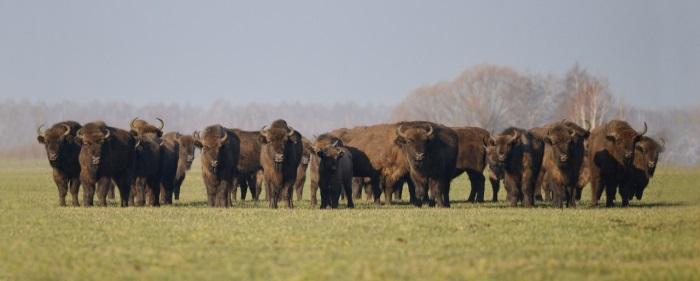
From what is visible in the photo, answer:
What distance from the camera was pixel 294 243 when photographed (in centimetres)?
1772

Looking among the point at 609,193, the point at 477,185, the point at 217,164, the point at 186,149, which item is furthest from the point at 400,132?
the point at 186,149

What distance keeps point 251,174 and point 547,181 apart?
9.16 metres

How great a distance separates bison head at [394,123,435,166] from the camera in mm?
29547

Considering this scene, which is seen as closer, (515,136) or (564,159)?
(564,159)

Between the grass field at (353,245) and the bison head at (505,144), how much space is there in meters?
3.53

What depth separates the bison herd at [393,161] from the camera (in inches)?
1142

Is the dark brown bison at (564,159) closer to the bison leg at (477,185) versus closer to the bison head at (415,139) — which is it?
the bison head at (415,139)

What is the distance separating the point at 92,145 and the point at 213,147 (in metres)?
3.17

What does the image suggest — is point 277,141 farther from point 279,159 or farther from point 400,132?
point 400,132

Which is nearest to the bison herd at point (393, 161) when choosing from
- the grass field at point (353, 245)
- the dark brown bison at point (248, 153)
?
the dark brown bison at point (248, 153)

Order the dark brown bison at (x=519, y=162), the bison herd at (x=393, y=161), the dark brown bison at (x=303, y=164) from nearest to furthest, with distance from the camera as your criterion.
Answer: the bison herd at (x=393, y=161) < the dark brown bison at (x=519, y=162) < the dark brown bison at (x=303, y=164)

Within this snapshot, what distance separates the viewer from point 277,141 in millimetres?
29219

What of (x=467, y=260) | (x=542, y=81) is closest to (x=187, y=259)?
(x=467, y=260)

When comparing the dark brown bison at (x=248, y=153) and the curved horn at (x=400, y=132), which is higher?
the curved horn at (x=400, y=132)
